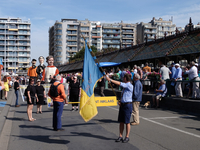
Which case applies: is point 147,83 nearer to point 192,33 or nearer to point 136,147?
point 192,33

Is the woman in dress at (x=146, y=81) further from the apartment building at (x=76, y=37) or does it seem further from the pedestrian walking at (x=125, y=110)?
the apartment building at (x=76, y=37)

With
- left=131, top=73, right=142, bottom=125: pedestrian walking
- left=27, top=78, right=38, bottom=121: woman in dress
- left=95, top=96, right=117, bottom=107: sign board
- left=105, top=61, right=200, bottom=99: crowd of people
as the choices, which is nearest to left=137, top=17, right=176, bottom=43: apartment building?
left=105, top=61, right=200, bottom=99: crowd of people

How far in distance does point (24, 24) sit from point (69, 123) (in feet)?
434

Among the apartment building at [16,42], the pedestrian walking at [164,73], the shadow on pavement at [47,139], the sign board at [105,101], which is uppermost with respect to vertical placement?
the apartment building at [16,42]

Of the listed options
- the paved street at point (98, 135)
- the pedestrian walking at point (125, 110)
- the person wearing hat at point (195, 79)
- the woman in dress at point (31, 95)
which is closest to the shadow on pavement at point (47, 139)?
the paved street at point (98, 135)

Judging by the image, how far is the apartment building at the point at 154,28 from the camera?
13362cm

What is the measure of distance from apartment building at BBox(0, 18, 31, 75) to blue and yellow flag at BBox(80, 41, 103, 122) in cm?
12745

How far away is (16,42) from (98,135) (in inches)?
5263

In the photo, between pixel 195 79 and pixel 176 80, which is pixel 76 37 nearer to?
pixel 176 80

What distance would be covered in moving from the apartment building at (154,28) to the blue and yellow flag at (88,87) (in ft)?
422

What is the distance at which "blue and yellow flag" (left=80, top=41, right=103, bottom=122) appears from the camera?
6539mm

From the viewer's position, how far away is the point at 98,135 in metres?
7.10

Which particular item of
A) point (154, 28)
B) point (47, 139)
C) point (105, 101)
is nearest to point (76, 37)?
point (154, 28)

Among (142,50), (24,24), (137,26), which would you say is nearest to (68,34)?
(24,24)
